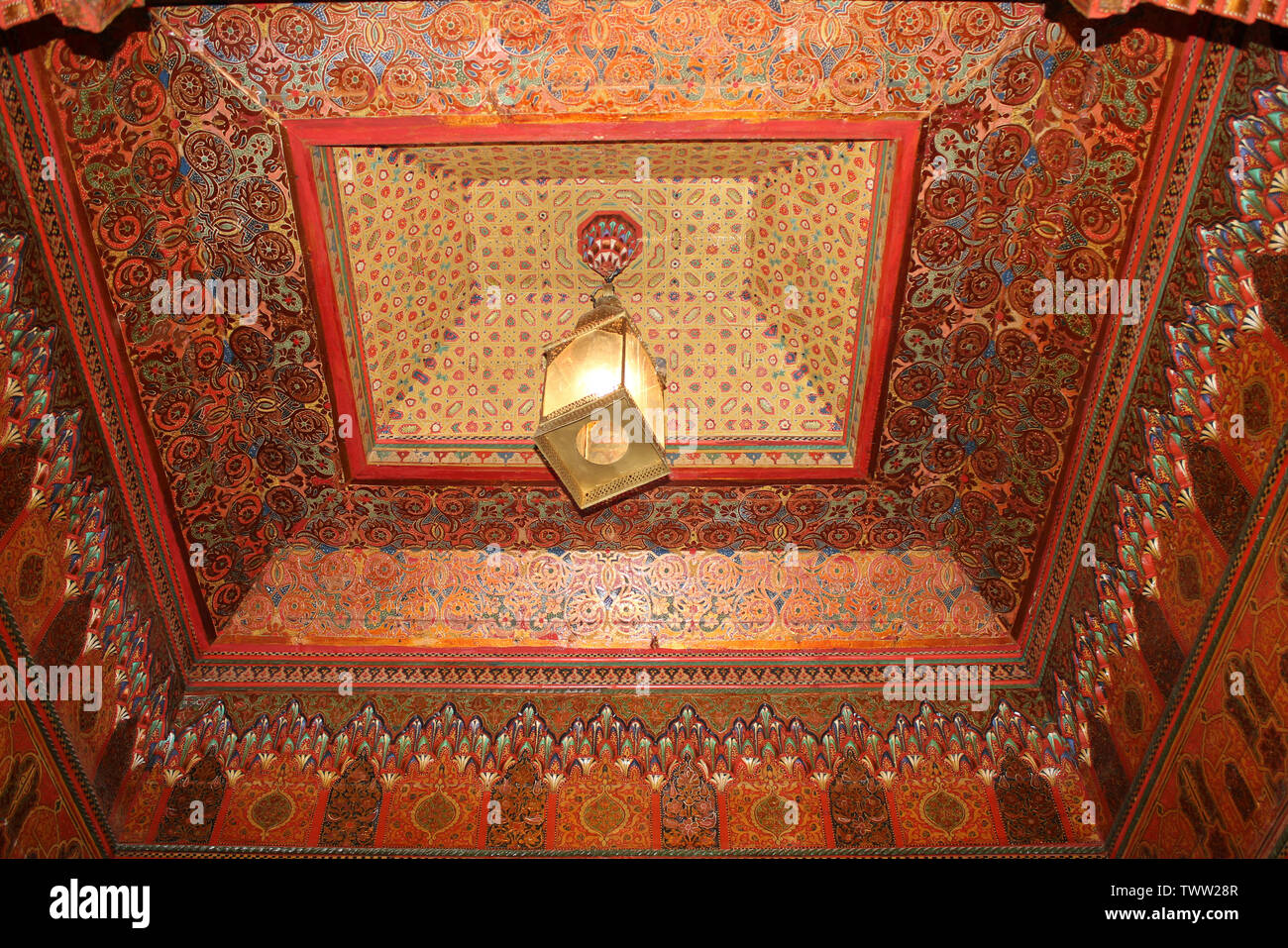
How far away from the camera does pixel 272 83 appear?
4.70 m

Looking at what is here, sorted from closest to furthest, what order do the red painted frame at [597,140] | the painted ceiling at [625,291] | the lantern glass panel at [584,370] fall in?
the lantern glass panel at [584,370] → the red painted frame at [597,140] → the painted ceiling at [625,291]

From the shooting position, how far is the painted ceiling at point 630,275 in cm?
459

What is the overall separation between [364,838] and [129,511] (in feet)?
6.83

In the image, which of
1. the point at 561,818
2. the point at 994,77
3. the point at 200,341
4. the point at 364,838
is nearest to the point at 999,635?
the point at 561,818

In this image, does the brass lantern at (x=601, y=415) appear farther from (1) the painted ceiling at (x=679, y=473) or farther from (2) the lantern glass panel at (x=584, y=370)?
(1) the painted ceiling at (x=679, y=473)

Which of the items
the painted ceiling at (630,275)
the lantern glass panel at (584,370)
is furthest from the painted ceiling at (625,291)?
the lantern glass panel at (584,370)

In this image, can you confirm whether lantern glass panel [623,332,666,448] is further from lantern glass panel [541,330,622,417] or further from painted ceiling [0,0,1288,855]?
painted ceiling [0,0,1288,855]

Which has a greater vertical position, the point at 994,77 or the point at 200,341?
the point at 994,77

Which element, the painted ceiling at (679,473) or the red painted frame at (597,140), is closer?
the painted ceiling at (679,473)

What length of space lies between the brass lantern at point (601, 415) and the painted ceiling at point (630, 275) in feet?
3.50

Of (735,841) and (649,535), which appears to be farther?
(649,535)

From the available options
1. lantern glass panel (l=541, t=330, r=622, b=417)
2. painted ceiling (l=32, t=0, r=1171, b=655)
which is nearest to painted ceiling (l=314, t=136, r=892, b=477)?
painted ceiling (l=32, t=0, r=1171, b=655)
